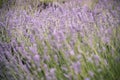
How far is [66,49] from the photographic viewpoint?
1579mm

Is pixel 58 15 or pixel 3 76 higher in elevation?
pixel 58 15

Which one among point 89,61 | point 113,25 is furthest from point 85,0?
point 89,61

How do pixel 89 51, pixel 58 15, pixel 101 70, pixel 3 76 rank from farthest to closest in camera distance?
pixel 58 15
pixel 3 76
pixel 89 51
pixel 101 70

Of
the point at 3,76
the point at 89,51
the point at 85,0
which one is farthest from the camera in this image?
the point at 85,0

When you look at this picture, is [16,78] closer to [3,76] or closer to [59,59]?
[3,76]

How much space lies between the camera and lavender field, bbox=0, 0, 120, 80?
1.39m

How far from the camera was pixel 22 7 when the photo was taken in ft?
9.45

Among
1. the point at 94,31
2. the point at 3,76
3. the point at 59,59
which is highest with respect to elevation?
the point at 94,31

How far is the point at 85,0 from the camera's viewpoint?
2.82 meters

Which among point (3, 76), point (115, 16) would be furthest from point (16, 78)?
point (115, 16)

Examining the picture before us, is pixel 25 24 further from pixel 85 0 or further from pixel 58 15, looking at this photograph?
pixel 85 0

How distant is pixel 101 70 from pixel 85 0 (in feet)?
5.26

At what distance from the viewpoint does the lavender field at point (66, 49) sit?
1392 mm

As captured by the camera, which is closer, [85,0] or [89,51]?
[89,51]
